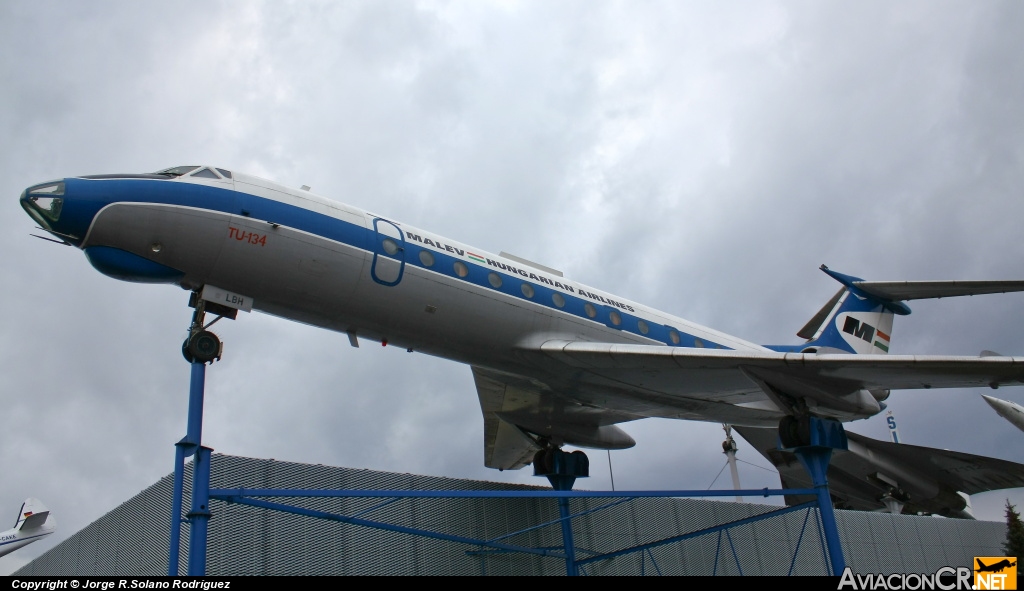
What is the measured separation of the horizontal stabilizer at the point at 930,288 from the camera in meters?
15.7

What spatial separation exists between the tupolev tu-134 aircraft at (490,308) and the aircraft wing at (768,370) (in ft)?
0.11

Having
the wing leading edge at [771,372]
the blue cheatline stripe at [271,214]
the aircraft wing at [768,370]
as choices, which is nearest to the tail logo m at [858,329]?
the wing leading edge at [771,372]

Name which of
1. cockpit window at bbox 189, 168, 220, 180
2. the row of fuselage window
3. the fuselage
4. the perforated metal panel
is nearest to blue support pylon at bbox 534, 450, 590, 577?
the perforated metal panel

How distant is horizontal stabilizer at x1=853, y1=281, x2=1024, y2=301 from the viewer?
616 inches

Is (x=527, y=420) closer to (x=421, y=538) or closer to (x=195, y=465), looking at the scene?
(x=421, y=538)

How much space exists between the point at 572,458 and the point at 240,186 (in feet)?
34.0

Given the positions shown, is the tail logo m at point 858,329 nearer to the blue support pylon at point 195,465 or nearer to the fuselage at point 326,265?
the fuselage at point 326,265

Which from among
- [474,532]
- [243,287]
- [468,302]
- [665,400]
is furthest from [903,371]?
[243,287]

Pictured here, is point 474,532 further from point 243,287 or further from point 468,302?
point 243,287

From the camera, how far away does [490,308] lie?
46.3 ft

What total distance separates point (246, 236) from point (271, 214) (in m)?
0.58

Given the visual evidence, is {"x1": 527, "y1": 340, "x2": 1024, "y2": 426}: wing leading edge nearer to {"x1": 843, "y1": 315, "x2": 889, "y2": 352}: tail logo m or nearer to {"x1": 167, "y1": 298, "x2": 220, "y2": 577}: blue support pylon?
{"x1": 843, "y1": 315, "x2": 889, "y2": 352}: tail logo m

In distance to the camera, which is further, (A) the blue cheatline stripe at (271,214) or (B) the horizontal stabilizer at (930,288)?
(B) the horizontal stabilizer at (930,288)

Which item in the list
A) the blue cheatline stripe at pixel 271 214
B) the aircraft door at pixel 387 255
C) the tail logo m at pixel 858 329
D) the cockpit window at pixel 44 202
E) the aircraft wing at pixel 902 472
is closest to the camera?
the cockpit window at pixel 44 202
